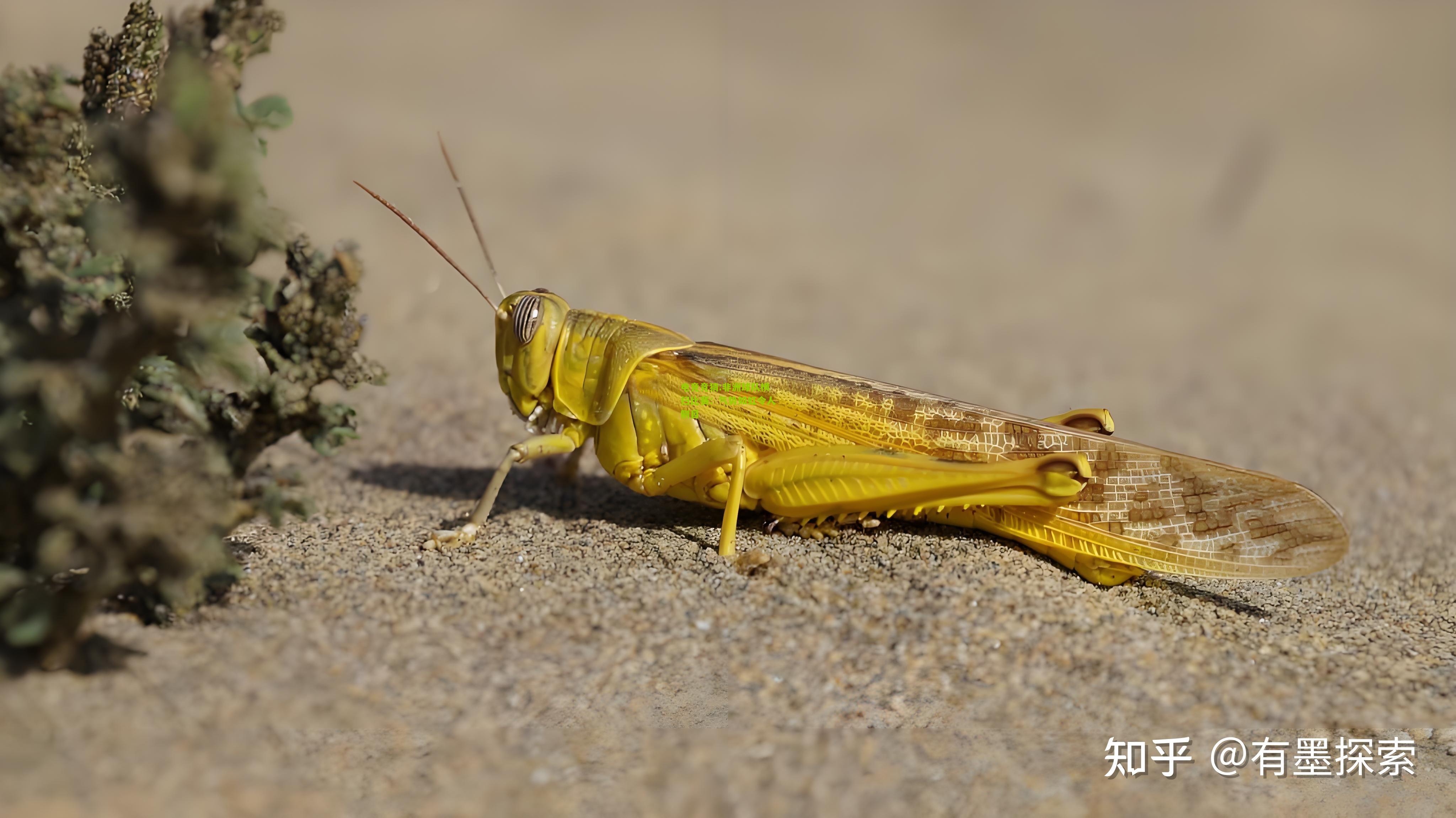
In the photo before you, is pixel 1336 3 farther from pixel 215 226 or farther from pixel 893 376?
pixel 215 226

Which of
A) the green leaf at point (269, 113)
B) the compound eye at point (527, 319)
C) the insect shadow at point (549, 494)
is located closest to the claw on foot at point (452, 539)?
the insect shadow at point (549, 494)

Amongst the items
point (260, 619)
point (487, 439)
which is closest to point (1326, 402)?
point (487, 439)

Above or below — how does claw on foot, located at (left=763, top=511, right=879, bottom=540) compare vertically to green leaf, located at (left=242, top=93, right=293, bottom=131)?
below

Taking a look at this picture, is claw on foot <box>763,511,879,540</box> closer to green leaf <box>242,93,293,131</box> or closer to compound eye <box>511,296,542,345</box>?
compound eye <box>511,296,542,345</box>

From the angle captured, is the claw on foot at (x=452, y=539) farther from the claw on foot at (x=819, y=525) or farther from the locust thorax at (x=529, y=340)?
the claw on foot at (x=819, y=525)

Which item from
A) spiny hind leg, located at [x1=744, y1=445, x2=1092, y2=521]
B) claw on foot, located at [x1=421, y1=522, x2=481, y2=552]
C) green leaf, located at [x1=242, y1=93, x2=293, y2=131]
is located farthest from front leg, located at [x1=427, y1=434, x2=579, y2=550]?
green leaf, located at [x1=242, y1=93, x2=293, y2=131]

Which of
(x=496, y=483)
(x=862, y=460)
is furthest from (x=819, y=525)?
(x=496, y=483)
